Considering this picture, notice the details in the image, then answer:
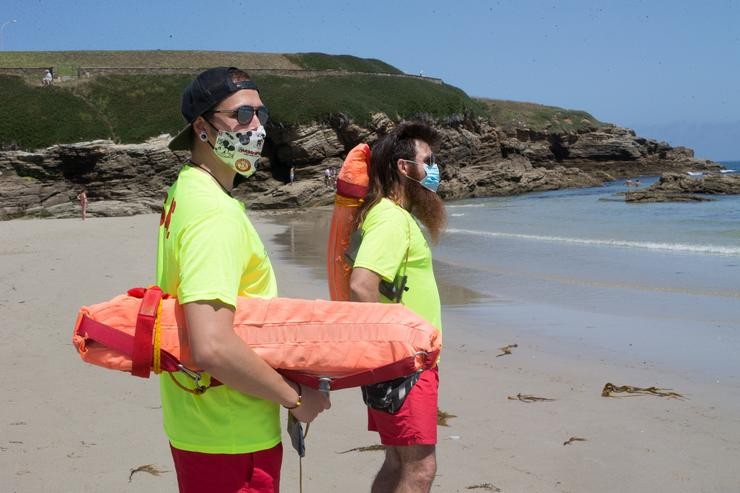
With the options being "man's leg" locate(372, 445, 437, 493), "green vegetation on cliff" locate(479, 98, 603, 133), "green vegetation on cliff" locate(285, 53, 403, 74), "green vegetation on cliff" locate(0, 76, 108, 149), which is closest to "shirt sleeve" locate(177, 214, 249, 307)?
"man's leg" locate(372, 445, 437, 493)

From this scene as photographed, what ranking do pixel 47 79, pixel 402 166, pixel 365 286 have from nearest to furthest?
1. pixel 365 286
2. pixel 402 166
3. pixel 47 79

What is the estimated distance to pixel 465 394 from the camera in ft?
20.1

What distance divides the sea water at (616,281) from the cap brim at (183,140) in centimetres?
589

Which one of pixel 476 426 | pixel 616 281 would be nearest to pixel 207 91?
pixel 476 426

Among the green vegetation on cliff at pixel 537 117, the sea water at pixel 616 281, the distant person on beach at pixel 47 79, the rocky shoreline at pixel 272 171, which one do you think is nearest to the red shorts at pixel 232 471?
the sea water at pixel 616 281

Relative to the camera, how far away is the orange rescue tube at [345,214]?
3.44 m

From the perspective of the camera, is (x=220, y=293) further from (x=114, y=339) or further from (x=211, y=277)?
(x=114, y=339)

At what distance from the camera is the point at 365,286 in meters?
3.13

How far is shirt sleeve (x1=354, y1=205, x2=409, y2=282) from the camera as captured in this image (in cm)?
314

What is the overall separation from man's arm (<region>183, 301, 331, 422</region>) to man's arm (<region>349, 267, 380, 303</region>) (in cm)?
115

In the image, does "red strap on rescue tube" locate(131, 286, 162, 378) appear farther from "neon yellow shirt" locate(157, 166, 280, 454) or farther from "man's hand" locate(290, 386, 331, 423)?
"man's hand" locate(290, 386, 331, 423)

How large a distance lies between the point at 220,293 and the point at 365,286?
127cm

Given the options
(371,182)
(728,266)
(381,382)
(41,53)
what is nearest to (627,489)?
(371,182)

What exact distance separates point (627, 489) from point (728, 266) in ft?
40.5
